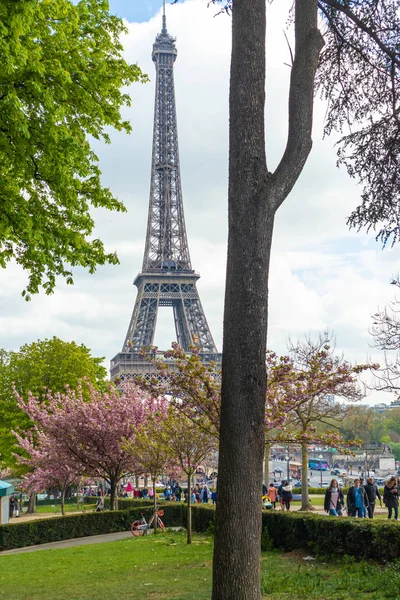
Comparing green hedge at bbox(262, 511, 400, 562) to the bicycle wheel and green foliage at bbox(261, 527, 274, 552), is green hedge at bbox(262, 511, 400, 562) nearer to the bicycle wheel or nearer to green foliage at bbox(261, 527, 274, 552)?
green foliage at bbox(261, 527, 274, 552)

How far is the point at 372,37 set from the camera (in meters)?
9.41

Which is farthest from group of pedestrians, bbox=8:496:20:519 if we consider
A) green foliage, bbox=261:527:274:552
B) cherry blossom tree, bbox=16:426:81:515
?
green foliage, bbox=261:527:274:552

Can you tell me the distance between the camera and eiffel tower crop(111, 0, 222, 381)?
278 feet

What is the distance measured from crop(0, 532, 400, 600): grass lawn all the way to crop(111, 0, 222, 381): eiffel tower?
63206 millimetres

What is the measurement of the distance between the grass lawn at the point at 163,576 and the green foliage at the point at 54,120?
562cm

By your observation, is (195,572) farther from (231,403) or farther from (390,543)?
(231,403)

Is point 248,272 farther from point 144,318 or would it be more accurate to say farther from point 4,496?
point 144,318

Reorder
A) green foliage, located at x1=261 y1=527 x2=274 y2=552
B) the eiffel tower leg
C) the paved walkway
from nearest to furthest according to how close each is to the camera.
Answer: green foliage, located at x1=261 y1=527 x2=274 y2=552 → the paved walkway → the eiffel tower leg

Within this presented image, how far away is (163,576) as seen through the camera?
44.8ft

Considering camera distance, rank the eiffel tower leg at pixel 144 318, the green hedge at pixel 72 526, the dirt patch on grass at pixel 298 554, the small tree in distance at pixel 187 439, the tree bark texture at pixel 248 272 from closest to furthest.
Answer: the tree bark texture at pixel 248 272
the dirt patch on grass at pixel 298 554
the small tree in distance at pixel 187 439
the green hedge at pixel 72 526
the eiffel tower leg at pixel 144 318

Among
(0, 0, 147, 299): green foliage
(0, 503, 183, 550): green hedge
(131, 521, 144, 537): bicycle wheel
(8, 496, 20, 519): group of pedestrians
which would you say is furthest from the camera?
(8, 496, 20, 519): group of pedestrians

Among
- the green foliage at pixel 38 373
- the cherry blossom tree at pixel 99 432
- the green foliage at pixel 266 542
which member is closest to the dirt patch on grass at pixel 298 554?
the green foliage at pixel 266 542

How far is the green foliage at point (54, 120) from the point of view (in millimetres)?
9755

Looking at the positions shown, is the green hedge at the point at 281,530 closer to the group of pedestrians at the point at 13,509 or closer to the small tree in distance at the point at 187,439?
the small tree in distance at the point at 187,439
